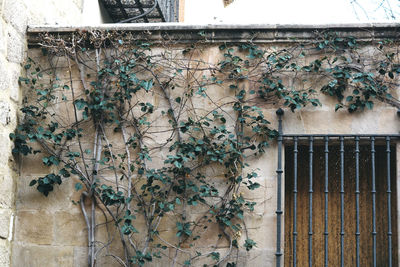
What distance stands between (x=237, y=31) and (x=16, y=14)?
5.87ft

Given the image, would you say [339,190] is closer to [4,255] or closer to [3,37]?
[4,255]

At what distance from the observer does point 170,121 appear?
525cm

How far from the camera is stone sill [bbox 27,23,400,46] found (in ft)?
17.1

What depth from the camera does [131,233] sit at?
5.12 m

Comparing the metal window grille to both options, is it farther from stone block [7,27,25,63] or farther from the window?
stone block [7,27,25,63]

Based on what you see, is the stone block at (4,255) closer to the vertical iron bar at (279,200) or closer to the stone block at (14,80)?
the stone block at (14,80)

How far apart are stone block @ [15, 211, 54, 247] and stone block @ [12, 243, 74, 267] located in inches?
2.2

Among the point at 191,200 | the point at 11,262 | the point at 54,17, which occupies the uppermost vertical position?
the point at 54,17

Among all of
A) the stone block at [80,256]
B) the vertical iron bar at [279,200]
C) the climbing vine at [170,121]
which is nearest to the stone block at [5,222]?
the climbing vine at [170,121]

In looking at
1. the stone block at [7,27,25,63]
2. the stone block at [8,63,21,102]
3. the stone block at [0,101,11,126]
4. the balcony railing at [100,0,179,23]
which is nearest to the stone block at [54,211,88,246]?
the stone block at [0,101,11,126]

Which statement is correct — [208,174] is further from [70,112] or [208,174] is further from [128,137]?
[70,112]

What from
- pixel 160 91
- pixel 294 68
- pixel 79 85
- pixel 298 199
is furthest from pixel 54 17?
pixel 298 199

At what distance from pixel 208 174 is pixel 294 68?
1.09 meters

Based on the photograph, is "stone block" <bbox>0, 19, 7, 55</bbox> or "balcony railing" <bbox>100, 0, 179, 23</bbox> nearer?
"stone block" <bbox>0, 19, 7, 55</bbox>
